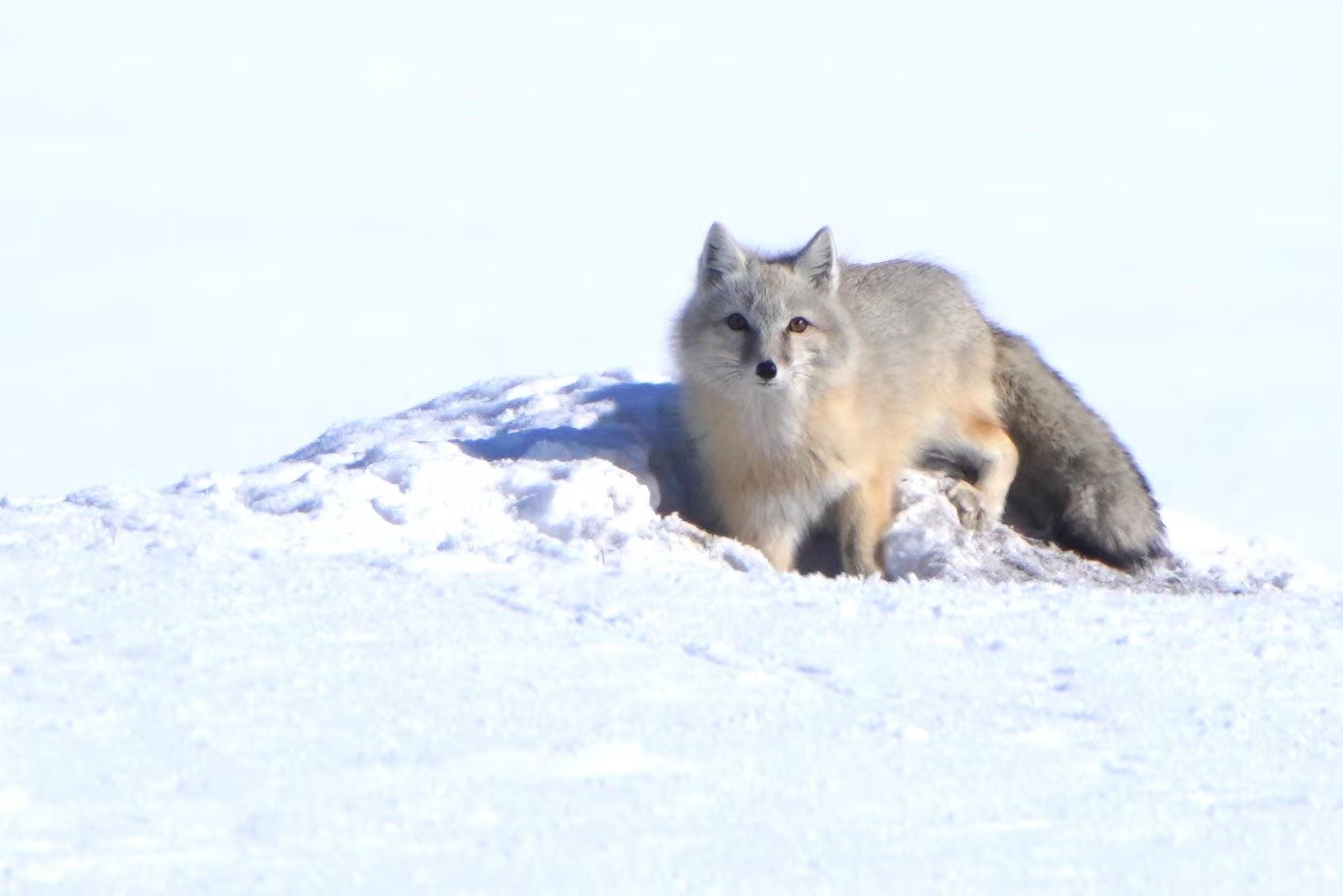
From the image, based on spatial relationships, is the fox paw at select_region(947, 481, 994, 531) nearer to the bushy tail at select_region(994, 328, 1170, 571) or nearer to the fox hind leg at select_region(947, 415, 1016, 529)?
the fox hind leg at select_region(947, 415, 1016, 529)

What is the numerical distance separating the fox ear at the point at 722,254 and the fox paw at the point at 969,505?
169 cm

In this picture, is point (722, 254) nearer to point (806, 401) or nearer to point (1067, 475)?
point (806, 401)

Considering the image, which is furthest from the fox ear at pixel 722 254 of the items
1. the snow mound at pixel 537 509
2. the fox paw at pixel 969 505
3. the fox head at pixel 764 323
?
the fox paw at pixel 969 505

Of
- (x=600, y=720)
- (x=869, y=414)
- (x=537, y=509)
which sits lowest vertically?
(x=537, y=509)

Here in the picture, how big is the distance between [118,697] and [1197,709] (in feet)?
9.85

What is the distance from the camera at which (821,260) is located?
993 cm

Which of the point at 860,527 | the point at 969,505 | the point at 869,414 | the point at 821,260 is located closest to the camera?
the point at 860,527

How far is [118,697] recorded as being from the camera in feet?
16.5

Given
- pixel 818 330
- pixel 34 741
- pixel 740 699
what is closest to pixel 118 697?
pixel 34 741

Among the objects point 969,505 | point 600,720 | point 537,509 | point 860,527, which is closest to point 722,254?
point 860,527

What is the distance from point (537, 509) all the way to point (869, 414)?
209 cm

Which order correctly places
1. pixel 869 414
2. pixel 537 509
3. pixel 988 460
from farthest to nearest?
pixel 988 460, pixel 869 414, pixel 537 509

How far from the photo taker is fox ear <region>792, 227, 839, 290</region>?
390 inches

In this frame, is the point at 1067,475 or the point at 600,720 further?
the point at 1067,475
